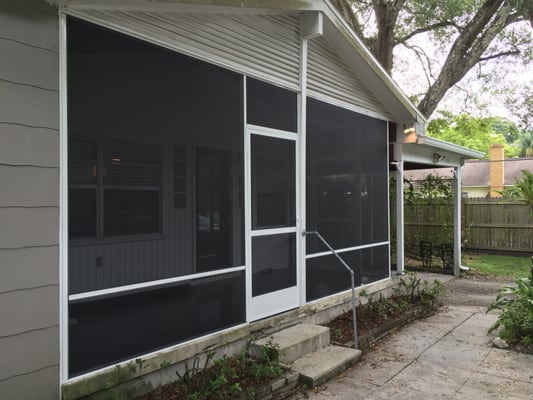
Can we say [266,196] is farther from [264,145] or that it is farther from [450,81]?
[450,81]

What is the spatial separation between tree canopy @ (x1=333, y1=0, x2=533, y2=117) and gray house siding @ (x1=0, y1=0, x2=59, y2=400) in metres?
9.08

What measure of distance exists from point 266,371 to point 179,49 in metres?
2.88

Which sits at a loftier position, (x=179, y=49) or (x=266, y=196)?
A: (x=179, y=49)

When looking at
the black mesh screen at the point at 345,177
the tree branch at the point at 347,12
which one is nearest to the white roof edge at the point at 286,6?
the black mesh screen at the point at 345,177

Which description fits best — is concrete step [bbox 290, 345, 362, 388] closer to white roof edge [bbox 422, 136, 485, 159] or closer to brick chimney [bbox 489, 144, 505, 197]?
white roof edge [bbox 422, 136, 485, 159]

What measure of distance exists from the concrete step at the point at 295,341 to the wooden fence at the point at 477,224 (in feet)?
21.0

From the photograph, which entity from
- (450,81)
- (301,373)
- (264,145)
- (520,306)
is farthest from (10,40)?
(450,81)

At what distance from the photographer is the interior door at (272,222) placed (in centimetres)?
429

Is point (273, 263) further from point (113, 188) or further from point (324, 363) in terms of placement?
point (113, 188)

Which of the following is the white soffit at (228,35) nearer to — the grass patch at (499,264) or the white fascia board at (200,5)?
the white fascia board at (200,5)

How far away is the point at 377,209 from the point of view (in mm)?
6621

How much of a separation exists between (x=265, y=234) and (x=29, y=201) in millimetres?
2397

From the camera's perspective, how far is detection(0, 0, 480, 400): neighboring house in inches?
100

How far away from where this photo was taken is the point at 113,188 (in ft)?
10.1
